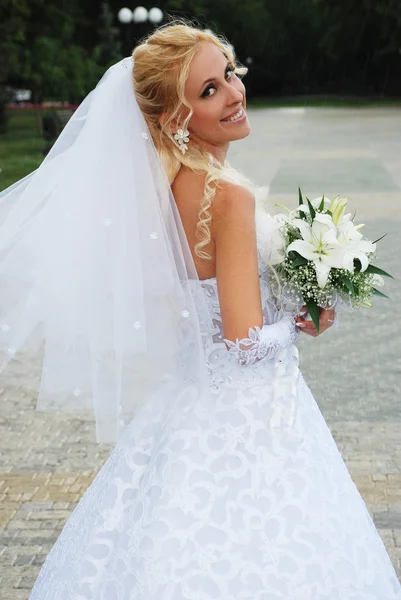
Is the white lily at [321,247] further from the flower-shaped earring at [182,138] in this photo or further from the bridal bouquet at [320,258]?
the flower-shaped earring at [182,138]

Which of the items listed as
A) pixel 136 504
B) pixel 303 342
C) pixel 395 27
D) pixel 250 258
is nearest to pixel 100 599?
pixel 136 504

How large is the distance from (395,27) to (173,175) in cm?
5631

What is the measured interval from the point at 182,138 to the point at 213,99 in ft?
0.51

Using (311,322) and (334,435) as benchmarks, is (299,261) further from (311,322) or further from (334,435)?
(334,435)

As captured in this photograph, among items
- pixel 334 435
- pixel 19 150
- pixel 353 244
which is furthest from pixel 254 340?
pixel 19 150

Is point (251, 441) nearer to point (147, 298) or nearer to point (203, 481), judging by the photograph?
point (203, 481)

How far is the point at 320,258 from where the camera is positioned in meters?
3.16

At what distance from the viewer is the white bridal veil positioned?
120 inches

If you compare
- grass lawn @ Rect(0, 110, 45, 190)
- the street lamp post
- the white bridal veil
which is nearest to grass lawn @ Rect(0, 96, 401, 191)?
grass lawn @ Rect(0, 110, 45, 190)

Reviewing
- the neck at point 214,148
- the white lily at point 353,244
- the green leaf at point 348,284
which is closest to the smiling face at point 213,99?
the neck at point 214,148

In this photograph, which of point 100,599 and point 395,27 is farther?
point 395,27

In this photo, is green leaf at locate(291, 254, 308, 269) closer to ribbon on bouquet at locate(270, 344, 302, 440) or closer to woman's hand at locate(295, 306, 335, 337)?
woman's hand at locate(295, 306, 335, 337)

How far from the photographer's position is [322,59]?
6225 centimetres

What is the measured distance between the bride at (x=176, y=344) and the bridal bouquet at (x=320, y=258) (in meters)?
0.08
